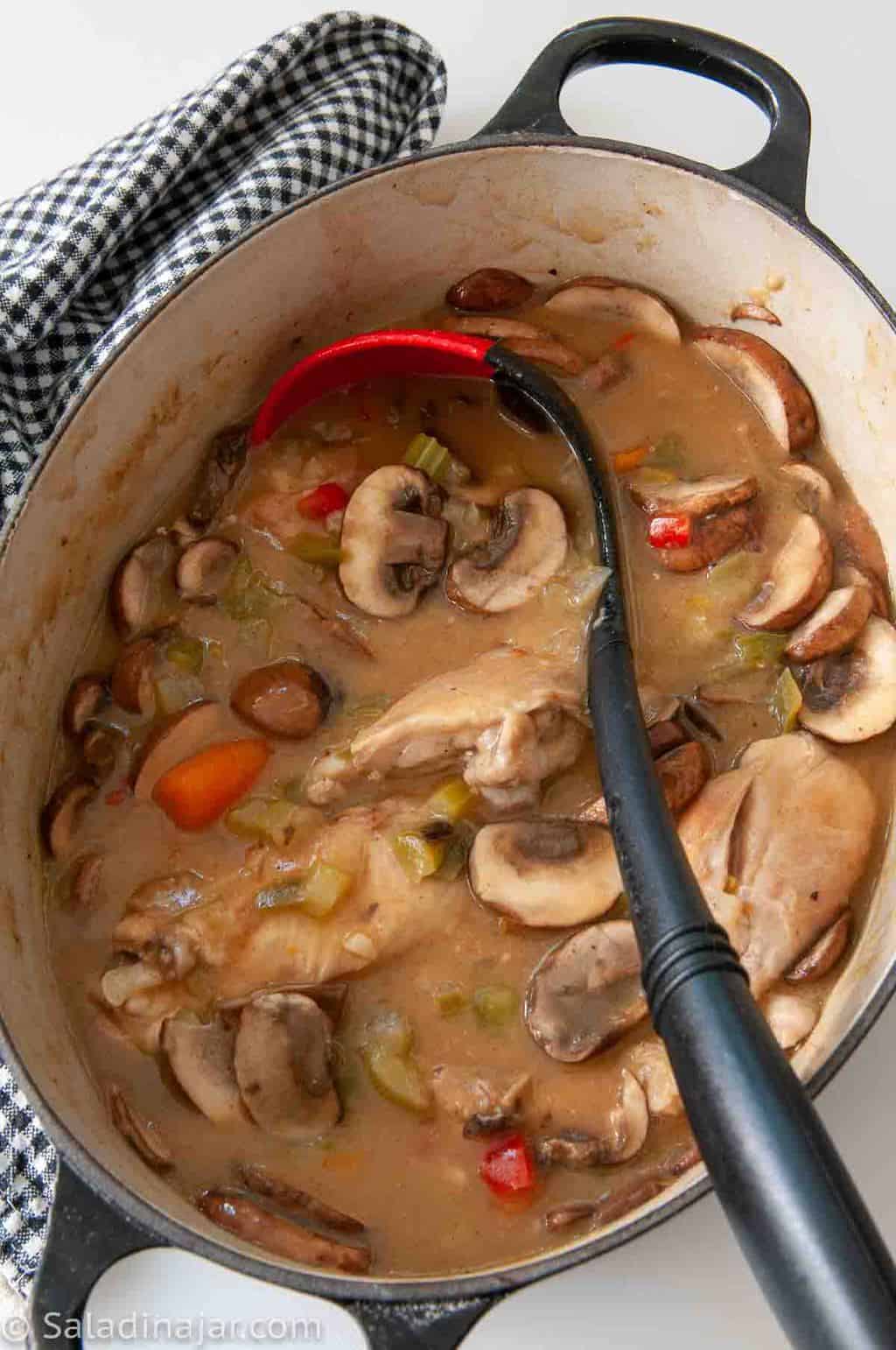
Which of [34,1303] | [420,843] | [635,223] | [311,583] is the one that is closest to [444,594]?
[311,583]

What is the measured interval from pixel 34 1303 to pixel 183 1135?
0.33m

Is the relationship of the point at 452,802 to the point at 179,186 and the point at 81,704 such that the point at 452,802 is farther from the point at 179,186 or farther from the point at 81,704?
the point at 179,186

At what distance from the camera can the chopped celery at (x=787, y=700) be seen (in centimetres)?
179

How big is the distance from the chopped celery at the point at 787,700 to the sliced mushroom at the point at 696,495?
25 cm

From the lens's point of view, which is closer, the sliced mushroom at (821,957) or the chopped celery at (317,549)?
the sliced mushroom at (821,957)

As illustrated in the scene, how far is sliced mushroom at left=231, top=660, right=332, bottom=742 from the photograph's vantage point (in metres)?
1.80

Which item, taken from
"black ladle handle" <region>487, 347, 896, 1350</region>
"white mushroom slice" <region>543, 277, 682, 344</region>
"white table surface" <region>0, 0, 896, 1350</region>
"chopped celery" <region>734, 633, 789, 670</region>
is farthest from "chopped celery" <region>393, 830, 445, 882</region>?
"white table surface" <region>0, 0, 896, 1350</region>

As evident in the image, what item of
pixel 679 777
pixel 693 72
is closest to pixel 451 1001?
pixel 679 777

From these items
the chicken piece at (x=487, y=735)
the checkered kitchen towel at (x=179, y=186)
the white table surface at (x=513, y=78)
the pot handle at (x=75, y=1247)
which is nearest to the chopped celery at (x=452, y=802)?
the chicken piece at (x=487, y=735)

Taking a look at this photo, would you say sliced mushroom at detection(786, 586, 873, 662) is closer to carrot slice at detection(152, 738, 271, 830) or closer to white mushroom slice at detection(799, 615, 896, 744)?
white mushroom slice at detection(799, 615, 896, 744)

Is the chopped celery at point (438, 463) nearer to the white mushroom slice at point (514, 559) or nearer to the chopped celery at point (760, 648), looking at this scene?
the white mushroom slice at point (514, 559)

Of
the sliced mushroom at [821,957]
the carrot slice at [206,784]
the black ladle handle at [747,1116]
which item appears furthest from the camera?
the carrot slice at [206,784]

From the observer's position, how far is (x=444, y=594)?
1900mm

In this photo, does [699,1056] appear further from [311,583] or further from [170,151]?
[170,151]
